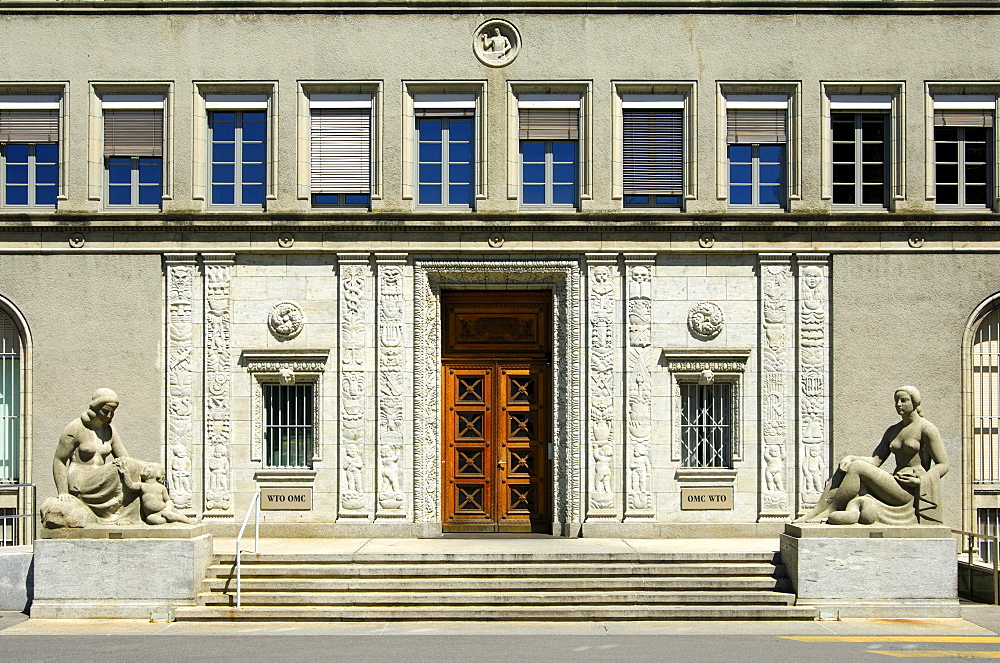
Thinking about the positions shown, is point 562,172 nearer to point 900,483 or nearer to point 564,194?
point 564,194

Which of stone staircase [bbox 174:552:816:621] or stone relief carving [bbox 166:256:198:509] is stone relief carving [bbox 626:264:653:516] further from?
stone relief carving [bbox 166:256:198:509]

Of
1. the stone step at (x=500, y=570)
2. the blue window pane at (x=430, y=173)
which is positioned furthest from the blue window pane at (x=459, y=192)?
the stone step at (x=500, y=570)

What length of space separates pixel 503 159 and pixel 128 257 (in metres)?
6.43

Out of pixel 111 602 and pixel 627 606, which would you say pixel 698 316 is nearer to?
pixel 627 606

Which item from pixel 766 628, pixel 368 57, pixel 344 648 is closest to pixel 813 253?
pixel 766 628

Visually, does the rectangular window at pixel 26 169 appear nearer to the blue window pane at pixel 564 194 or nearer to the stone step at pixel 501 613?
the stone step at pixel 501 613

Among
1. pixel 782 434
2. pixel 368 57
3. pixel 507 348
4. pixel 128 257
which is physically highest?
pixel 368 57

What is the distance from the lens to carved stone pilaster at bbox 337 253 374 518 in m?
16.8

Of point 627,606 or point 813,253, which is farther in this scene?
point 813,253

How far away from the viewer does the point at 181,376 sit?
17.0m

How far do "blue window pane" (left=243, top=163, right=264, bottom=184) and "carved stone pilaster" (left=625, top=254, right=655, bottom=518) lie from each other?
6.33m

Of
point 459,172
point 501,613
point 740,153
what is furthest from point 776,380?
point 501,613

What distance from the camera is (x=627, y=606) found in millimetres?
13328

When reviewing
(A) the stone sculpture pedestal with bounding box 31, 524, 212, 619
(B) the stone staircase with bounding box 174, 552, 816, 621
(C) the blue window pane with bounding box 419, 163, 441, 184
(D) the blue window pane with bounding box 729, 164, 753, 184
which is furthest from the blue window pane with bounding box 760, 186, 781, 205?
(A) the stone sculpture pedestal with bounding box 31, 524, 212, 619
